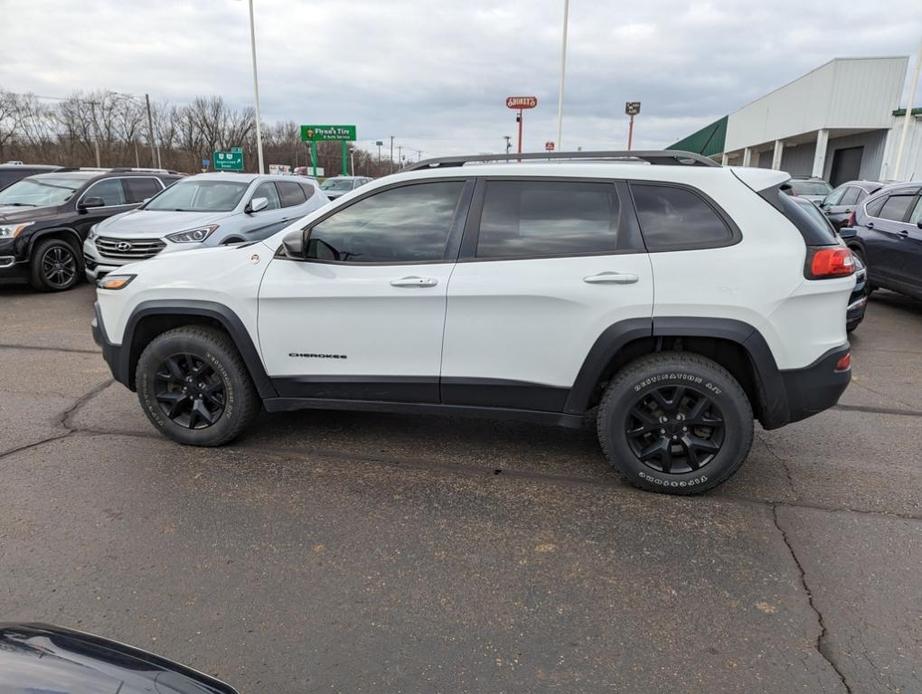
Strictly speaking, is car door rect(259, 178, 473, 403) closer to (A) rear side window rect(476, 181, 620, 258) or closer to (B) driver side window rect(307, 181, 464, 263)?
(B) driver side window rect(307, 181, 464, 263)

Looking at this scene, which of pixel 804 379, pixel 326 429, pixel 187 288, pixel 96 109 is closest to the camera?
pixel 804 379

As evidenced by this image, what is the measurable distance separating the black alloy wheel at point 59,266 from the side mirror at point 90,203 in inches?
26.6

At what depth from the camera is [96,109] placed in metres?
69.3

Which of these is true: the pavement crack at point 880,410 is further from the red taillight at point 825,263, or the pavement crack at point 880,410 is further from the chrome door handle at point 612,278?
the chrome door handle at point 612,278

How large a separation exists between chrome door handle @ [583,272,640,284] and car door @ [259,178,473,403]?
0.81 m

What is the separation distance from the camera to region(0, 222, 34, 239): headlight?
9133 mm

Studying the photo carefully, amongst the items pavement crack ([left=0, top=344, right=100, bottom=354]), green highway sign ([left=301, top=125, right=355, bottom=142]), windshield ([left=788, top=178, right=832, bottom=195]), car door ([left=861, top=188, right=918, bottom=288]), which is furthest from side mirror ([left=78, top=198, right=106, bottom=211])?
green highway sign ([left=301, top=125, right=355, bottom=142])

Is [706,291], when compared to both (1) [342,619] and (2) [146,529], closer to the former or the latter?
(1) [342,619]

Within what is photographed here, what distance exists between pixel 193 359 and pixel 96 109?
80.2 meters

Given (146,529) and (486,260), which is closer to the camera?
(146,529)

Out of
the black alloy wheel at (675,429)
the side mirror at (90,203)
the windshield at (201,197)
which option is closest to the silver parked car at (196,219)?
the windshield at (201,197)

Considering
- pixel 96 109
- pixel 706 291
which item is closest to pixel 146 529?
pixel 706 291

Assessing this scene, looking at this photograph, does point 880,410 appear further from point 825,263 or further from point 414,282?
point 414,282

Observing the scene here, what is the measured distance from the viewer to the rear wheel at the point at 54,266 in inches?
376
